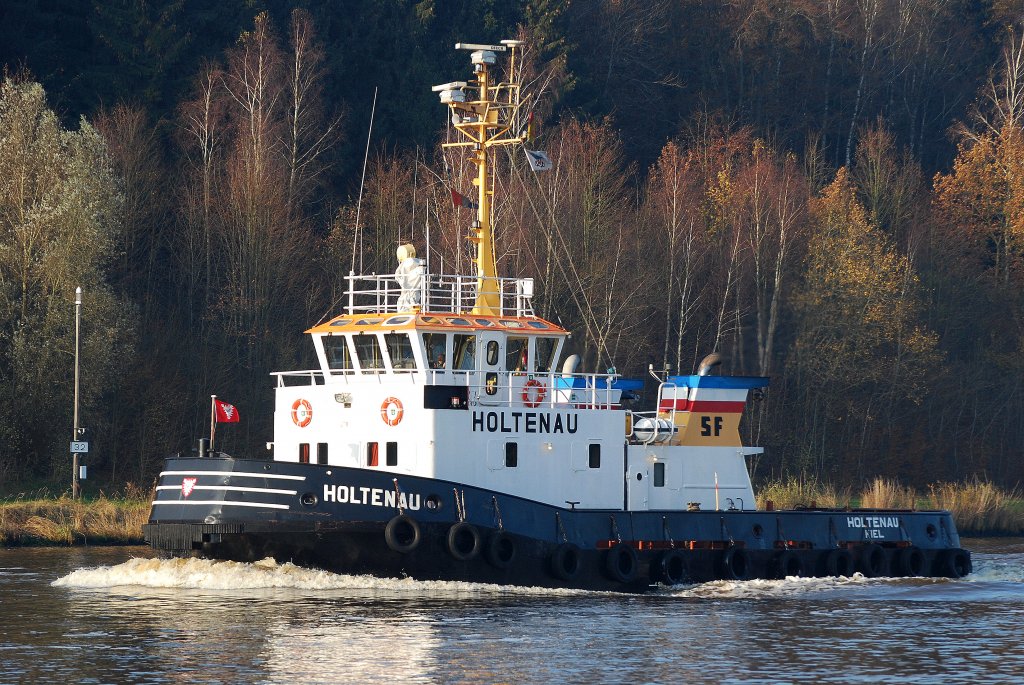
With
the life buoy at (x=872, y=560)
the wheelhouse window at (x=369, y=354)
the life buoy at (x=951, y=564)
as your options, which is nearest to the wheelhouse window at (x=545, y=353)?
the wheelhouse window at (x=369, y=354)

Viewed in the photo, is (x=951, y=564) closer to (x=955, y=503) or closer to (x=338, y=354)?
(x=338, y=354)

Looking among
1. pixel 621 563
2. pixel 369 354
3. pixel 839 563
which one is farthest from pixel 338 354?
pixel 839 563

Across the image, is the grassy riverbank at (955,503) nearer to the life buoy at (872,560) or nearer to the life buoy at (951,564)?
the life buoy at (951,564)

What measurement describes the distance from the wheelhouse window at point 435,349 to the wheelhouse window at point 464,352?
0.65 feet

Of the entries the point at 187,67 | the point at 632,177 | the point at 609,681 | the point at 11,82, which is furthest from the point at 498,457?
the point at 632,177

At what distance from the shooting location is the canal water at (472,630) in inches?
709

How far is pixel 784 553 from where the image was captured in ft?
85.3

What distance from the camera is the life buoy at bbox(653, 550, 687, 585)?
24.7 metres

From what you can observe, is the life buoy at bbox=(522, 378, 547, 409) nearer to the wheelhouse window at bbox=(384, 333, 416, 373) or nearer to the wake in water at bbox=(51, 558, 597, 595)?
the wheelhouse window at bbox=(384, 333, 416, 373)

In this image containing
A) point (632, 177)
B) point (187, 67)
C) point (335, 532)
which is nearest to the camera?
point (335, 532)

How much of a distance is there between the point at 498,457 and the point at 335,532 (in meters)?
2.84

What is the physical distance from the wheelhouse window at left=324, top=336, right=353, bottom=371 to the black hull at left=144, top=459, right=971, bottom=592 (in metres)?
2.45

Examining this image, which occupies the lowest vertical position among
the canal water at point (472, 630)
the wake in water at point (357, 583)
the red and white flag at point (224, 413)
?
the canal water at point (472, 630)

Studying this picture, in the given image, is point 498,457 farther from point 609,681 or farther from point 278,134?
point 278,134
